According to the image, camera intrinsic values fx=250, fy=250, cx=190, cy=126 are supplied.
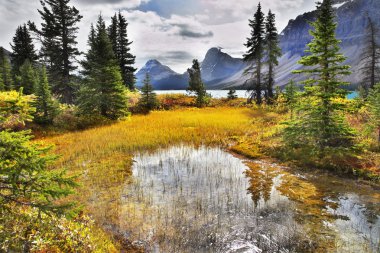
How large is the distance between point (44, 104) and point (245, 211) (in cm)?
1824

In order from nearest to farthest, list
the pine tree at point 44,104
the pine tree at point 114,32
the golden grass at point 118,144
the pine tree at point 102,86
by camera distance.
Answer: the golden grass at point 118,144
the pine tree at point 44,104
the pine tree at point 102,86
the pine tree at point 114,32

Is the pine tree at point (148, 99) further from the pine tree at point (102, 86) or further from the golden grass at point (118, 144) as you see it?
the golden grass at point (118, 144)

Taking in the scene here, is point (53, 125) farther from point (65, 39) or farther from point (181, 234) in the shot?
point (181, 234)

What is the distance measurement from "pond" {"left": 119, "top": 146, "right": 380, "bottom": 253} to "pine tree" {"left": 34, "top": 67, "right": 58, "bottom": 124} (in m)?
12.0

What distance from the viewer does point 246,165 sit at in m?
12.4

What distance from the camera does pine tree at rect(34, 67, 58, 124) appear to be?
62.1 ft

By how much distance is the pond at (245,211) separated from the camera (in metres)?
6.11

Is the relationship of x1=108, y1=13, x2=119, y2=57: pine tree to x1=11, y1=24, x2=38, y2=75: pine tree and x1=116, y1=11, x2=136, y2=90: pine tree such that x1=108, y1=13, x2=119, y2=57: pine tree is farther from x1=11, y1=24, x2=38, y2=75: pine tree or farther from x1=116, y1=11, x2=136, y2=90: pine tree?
x1=11, y1=24, x2=38, y2=75: pine tree

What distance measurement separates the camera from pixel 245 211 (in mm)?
7707

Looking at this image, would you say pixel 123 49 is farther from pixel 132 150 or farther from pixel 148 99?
pixel 132 150

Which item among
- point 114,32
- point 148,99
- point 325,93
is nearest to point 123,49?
point 114,32

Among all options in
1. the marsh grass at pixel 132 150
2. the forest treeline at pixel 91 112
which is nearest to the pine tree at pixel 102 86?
the forest treeline at pixel 91 112

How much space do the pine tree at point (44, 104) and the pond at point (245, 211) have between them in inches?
471

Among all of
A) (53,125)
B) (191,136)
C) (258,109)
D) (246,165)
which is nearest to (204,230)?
(246,165)
